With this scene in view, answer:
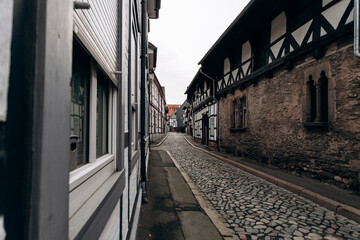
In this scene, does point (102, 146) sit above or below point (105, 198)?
above

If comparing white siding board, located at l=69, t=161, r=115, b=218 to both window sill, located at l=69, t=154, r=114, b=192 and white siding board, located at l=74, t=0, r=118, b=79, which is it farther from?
white siding board, located at l=74, t=0, r=118, b=79

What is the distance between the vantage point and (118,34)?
2.32 metres

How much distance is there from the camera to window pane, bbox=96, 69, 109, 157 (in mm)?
1813

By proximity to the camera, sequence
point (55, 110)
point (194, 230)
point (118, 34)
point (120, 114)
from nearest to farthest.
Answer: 1. point (55, 110)
2. point (120, 114)
3. point (118, 34)
4. point (194, 230)

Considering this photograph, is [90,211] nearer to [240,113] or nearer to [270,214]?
[270,214]

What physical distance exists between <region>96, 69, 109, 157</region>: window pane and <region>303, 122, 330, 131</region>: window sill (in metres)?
5.67

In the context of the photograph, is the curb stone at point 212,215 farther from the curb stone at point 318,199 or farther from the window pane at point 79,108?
the window pane at point 79,108

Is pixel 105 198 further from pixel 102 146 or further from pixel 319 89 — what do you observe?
pixel 319 89

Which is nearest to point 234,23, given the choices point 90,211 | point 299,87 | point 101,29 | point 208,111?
point 299,87

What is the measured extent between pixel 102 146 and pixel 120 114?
0.43 m

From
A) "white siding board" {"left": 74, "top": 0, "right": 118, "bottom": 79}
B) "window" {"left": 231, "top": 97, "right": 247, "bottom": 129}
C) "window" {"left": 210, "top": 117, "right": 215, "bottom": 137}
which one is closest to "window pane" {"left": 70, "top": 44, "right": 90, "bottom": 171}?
"white siding board" {"left": 74, "top": 0, "right": 118, "bottom": 79}

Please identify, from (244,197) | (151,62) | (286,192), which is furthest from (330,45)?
(151,62)

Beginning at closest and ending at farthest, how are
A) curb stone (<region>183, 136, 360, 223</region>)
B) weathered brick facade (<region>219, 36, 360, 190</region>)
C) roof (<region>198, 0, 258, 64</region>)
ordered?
curb stone (<region>183, 136, 360, 223</region>) < weathered brick facade (<region>219, 36, 360, 190</region>) < roof (<region>198, 0, 258, 64</region>)

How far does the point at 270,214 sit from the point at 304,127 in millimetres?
3499
